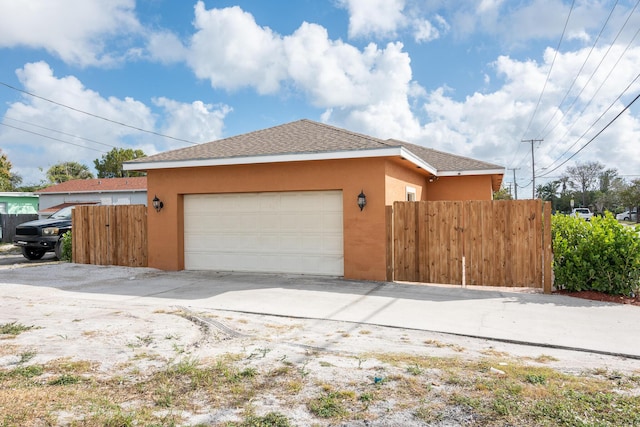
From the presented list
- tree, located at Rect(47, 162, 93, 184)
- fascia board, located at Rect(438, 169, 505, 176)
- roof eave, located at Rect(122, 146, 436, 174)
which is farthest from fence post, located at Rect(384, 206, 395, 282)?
tree, located at Rect(47, 162, 93, 184)

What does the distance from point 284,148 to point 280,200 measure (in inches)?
49.5

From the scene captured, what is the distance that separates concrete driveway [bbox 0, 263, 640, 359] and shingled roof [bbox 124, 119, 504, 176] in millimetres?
2759

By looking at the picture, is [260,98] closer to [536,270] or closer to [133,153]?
[536,270]

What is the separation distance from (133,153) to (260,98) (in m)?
30.5

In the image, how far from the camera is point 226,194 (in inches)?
409

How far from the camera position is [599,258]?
7.32 m

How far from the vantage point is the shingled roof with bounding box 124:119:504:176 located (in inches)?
347

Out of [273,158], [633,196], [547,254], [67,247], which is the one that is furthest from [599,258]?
[633,196]

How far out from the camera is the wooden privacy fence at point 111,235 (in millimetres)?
11328

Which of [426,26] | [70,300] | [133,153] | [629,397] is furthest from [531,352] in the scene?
[133,153]

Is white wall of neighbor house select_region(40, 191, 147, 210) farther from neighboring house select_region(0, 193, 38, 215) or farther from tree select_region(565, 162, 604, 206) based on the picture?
tree select_region(565, 162, 604, 206)

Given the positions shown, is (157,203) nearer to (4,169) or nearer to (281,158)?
(281,158)

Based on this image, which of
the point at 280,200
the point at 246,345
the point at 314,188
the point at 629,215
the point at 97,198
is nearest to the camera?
the point at 246,345

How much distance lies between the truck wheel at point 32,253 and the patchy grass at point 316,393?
12129 millimetres
